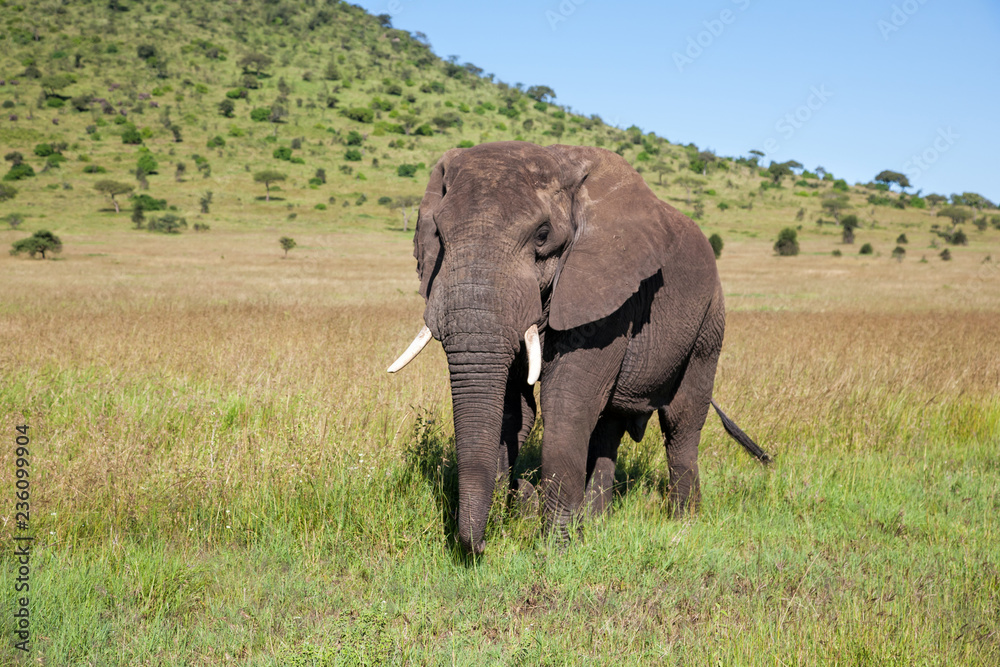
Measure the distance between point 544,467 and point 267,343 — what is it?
6.99m

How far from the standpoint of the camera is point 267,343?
33.8 ft

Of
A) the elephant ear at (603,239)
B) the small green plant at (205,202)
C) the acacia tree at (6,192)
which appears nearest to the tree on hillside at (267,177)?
the small green plant at (205,202)

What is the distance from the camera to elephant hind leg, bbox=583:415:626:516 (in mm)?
5082

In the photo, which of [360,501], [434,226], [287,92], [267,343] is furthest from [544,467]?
[287,92]

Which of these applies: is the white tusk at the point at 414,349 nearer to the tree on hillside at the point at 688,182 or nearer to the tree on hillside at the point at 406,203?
the tree on hillside at the point at 406,203

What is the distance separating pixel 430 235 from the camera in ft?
13.8

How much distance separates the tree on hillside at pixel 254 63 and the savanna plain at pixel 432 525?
122m

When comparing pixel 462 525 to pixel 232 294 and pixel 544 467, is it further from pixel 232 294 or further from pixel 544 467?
pixel 232 294

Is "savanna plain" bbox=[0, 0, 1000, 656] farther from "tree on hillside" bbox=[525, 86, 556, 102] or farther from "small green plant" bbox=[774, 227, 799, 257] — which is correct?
"tree on hillside" bbox=[525, 86, 556, 102]

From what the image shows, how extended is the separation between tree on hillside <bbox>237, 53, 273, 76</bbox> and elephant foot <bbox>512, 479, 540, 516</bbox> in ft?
414

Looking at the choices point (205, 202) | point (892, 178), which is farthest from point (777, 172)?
A: point (205, 202)

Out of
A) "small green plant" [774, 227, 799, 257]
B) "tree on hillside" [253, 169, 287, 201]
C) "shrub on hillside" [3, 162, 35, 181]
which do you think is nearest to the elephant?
"small green plant" [774, 227, 799, 257]

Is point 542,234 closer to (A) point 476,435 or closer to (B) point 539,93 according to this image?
(A) point 476,435

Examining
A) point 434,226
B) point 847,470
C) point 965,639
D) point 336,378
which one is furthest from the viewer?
point 336,378
